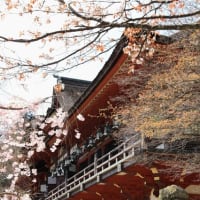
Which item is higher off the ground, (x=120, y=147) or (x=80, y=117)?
(x=80, y=117)

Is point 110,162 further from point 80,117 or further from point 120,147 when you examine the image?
point 80,117

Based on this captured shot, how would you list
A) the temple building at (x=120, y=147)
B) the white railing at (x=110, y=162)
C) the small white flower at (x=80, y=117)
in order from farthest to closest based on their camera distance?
the small white flower at (x=80, y=117) < the white railing at (x=110, y=162) < the temple building at (x=120, y=147)

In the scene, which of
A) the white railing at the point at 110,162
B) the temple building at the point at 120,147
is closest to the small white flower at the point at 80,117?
the temple building at the point at 120,147

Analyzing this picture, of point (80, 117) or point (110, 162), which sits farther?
point (80, 117)

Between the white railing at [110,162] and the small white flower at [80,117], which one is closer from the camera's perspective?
the white railing at [110,162]

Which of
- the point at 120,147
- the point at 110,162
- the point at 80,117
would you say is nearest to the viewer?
the point at 120,147

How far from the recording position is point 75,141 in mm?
19812

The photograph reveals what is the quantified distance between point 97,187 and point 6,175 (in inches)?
373

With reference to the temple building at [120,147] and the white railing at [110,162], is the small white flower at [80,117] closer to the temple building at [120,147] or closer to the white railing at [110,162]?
the temple building at [120,147]

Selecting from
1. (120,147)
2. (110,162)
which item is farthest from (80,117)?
(120,147)

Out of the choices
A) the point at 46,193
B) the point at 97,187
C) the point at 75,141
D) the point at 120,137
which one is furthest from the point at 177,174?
the point at 46,193

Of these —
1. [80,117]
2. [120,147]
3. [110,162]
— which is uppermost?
[80,117]

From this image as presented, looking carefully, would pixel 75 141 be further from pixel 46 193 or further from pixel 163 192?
pixel 163 192

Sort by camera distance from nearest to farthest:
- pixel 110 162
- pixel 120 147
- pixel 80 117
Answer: pixel 120 147
pixel 110 162
pixel 80 117
